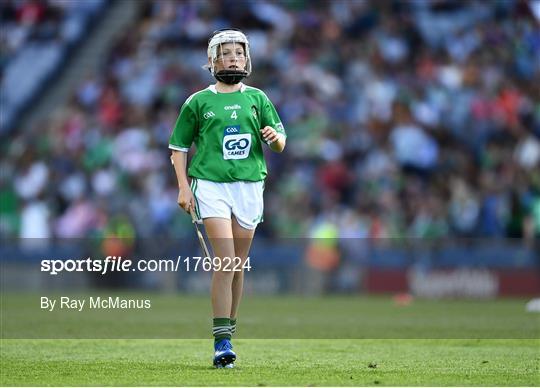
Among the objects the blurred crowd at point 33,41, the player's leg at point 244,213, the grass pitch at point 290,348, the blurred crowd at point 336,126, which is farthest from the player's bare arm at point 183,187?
the blurred crowd at point 33,41

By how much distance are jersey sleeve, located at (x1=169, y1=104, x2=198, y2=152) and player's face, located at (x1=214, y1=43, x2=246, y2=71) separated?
1.40ft

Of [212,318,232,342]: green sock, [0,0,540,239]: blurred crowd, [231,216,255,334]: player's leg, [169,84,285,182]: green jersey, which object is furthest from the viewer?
[0,0,540,239]: blurred crowd

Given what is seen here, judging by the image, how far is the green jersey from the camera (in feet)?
33.3

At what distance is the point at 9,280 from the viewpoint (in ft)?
86.6

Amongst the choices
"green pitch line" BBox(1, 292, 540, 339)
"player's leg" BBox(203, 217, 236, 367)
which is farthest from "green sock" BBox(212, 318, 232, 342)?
"green pitch line" BBox(1, 292, 540, 339)

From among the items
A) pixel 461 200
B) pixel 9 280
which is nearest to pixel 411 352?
pixel 461 200

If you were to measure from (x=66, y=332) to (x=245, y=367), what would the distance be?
14.8 ft

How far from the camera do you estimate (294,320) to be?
666 inches

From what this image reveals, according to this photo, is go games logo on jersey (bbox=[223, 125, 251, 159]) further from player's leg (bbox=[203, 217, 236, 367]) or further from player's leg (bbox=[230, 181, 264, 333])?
player's leg (bbox=[203, 217, 236, 367])

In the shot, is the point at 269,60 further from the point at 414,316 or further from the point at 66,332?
the point at 66,332

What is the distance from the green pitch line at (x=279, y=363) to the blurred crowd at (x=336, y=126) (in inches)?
452

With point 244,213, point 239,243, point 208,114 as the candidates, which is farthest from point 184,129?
point 239,243

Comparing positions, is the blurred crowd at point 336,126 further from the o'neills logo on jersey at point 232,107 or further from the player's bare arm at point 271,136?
the o'neills logo on jersey at point 232,107

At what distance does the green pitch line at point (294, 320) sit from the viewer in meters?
14.3
